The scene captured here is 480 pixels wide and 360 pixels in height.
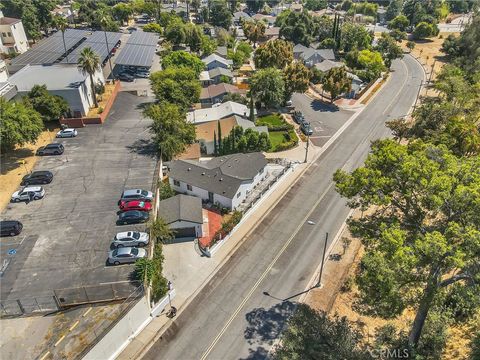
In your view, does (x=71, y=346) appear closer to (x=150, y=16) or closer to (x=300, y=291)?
(x=300, y=291)

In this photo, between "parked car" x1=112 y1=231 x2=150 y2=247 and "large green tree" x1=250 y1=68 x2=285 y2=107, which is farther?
"large green tree" x1=250 y1=68 x2=285 y2=107

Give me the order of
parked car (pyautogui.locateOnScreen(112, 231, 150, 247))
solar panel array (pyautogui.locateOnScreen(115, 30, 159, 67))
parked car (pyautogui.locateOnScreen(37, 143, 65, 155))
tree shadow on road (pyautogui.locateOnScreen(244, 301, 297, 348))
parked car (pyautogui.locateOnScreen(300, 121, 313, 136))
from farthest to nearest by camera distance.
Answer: solar panel array (pyautogui.locateOnScreen(115, 30, 159, 67)), parked car (pyautogui.locateOnScreen(300, 121, 313, 136)), parked car (pyautogui.locateOnScreen(37, 143, 65, 155)), parked car (pyautogui.locateOnScreen(112, 231, 150, 247)), tree shadow on road (pyautogui.locateOnScreen(244, 301, 297, 348))

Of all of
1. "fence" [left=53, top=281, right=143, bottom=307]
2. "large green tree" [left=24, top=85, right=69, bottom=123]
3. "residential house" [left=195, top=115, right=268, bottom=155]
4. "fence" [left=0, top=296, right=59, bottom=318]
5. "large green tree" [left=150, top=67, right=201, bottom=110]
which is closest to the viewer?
"fence" [left=0, top=296, right=59, bottom=318]

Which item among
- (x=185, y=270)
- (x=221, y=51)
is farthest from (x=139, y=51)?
(x=185, y=270)

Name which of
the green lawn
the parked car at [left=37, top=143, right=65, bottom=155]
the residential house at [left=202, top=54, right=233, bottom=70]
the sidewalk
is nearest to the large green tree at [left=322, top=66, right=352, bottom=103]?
the green lawn

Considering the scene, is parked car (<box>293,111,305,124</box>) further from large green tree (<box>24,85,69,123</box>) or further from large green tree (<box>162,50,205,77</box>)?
large green tree (<box>24,85,69,123</box>)

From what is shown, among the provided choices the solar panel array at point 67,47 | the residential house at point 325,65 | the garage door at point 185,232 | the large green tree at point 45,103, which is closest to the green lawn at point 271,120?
the residential house at point 325,65

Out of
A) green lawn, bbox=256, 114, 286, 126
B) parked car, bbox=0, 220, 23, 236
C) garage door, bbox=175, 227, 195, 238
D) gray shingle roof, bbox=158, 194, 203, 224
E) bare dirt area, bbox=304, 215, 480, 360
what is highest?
parked car, bbox=0, 220, 23, 236
